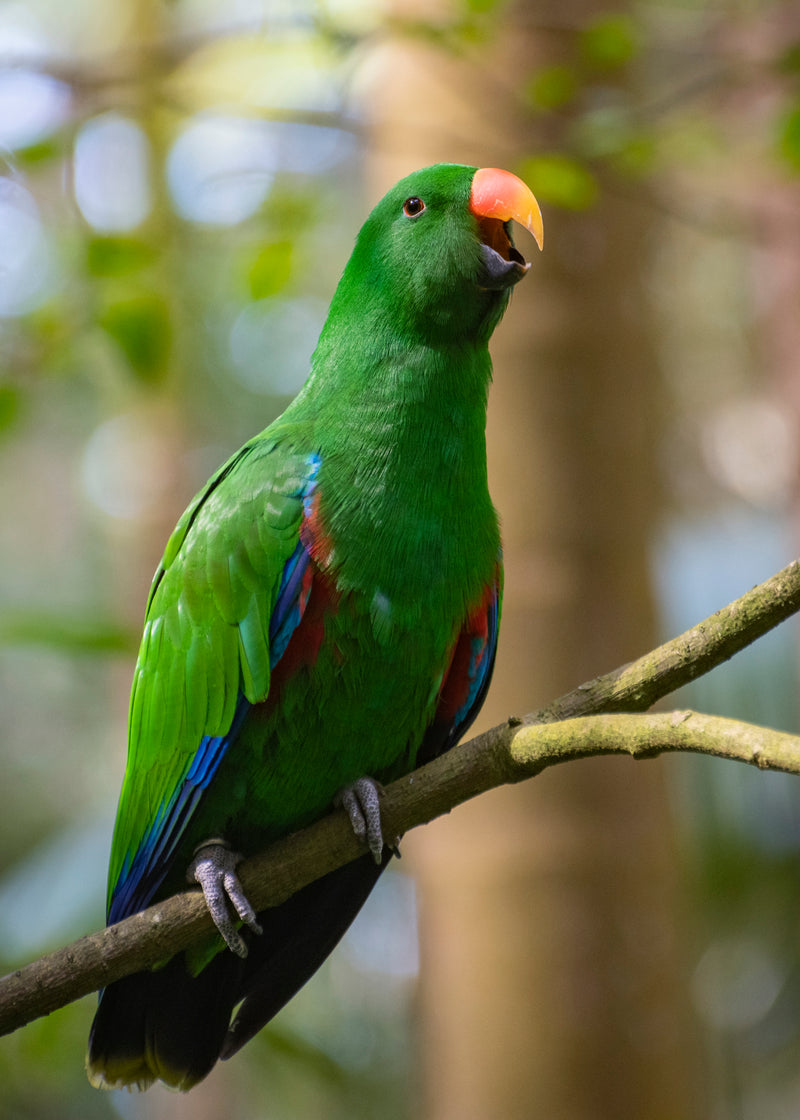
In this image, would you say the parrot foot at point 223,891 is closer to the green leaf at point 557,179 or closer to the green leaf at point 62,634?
the green leaf at point 62,634

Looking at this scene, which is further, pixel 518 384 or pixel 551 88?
pixel 518 384

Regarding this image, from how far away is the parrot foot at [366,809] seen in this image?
2133 mm

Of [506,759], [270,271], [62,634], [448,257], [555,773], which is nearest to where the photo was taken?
[506,759]

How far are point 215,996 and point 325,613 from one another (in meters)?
1.09

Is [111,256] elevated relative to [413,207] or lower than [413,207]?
elevated

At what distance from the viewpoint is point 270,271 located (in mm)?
2678

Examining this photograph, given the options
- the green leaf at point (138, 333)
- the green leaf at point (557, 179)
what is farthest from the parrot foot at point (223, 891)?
the green leaf at point (557, 179)

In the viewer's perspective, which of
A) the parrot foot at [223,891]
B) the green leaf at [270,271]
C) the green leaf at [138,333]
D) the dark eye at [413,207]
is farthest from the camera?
the green leaf at [270,271]

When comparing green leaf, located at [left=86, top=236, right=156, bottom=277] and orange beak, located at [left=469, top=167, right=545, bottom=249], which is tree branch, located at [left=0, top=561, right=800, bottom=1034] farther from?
green leaf, located at [left=86, top=236, right=156, bottom=277]

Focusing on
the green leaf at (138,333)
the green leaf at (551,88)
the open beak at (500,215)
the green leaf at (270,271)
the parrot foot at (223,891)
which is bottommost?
the parrot foot at (223,891)

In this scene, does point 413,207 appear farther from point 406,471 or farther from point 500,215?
point 406,471

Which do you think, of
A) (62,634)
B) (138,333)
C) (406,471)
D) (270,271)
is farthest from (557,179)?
(62,634)

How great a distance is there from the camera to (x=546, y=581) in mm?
3328

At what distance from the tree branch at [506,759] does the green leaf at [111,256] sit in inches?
57.9
